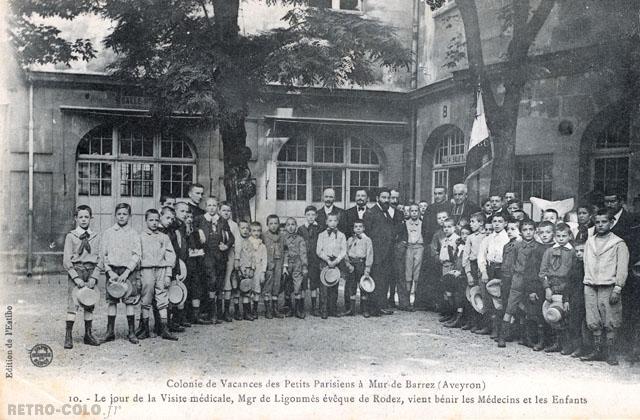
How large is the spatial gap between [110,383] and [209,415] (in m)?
0.78

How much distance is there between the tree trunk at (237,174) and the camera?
7.35 meters

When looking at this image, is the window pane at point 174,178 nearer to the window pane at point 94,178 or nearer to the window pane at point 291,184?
the window pane at point 94,178

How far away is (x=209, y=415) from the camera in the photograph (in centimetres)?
426

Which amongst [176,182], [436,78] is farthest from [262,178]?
[436,78]

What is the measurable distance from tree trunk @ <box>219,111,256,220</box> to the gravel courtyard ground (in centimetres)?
167

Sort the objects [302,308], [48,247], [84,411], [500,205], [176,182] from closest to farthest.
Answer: [84,411], [500,205], [302,308], [48,247], [176,182]

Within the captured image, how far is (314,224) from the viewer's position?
22.4ft

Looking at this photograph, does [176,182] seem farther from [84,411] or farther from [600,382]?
[600,382]

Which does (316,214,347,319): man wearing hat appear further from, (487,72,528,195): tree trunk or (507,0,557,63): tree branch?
(507,0,557,63): tree branch

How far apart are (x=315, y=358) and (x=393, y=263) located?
251 cm

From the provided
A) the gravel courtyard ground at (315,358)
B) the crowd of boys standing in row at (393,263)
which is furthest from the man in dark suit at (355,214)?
the gravel courtyard ground at (315,358)

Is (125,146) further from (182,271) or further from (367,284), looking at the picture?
(367,284)

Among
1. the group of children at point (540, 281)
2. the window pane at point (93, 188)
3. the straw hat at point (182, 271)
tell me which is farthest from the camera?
the window pane at point (93, 188)

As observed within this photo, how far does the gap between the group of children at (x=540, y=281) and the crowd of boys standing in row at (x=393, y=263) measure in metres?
0.01
